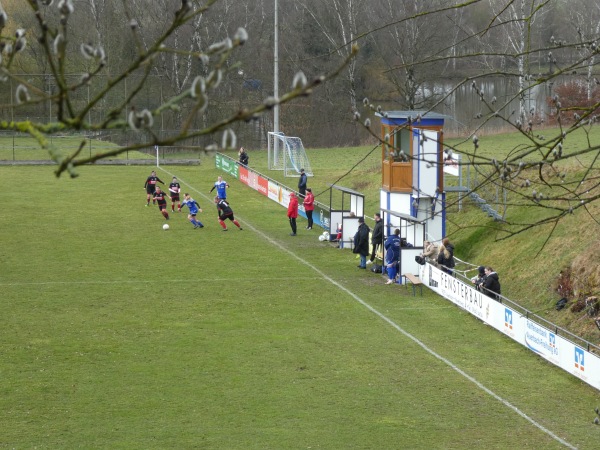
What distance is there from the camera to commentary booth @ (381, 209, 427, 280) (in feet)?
88.2

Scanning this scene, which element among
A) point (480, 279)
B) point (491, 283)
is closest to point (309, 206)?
point (480, 279)

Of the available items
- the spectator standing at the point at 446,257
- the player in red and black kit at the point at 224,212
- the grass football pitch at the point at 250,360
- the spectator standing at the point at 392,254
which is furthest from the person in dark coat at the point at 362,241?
the player in red and black kit at the point at 224,212

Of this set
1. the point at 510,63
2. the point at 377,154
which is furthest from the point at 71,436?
the point at 510,63

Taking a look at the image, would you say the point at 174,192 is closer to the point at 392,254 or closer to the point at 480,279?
the point at 392,254

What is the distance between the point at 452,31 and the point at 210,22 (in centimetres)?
1901

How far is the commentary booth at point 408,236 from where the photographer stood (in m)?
26.9

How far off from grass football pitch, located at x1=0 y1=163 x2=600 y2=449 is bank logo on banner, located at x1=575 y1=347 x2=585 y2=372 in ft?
1.16

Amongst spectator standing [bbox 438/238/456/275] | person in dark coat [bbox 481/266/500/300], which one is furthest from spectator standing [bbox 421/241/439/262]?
person in dark coat [bbox 481/266/500/300]

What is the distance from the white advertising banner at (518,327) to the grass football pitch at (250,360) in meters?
0.25

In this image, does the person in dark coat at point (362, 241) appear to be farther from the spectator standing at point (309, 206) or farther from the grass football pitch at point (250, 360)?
the spectator standing at point (309, 206)

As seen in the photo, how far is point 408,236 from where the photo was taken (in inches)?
1166

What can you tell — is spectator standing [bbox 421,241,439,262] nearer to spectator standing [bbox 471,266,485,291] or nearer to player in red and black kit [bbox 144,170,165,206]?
spectator standing [bbox 471,266,485,291]

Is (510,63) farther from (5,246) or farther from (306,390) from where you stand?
(306,390)

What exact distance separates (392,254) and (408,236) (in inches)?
90.6
